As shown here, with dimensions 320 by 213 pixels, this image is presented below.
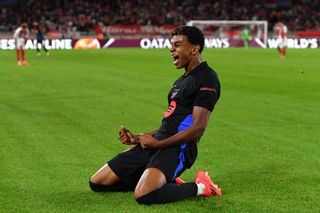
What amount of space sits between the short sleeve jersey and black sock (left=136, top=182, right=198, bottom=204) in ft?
2.05

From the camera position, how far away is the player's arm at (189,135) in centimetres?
748

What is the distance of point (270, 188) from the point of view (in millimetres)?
8430

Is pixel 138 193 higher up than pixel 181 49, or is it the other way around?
pixel 181 49

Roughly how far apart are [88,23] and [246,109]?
54.7m

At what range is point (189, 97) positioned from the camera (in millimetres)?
7660

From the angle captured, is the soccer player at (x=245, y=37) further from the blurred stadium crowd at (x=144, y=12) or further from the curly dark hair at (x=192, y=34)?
the curly dark hair at (x=192, y=34)

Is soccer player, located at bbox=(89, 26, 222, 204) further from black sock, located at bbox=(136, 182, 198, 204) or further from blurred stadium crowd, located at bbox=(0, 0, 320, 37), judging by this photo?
blurred stadium crowd, located at bbox=(0, 0, 320, 37)

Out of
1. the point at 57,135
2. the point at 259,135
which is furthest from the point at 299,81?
the point at 57,135

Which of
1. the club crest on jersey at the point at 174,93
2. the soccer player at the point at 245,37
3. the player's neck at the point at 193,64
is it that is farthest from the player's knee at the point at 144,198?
the soccer player at the point at 245,37

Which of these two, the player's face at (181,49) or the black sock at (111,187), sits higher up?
the player's face at (181,49)

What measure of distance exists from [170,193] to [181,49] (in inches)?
63.4

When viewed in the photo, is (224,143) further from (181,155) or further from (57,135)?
(181,155)

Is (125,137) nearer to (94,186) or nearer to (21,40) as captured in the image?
(94,186)

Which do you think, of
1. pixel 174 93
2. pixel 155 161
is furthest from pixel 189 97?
pixel 155 161
